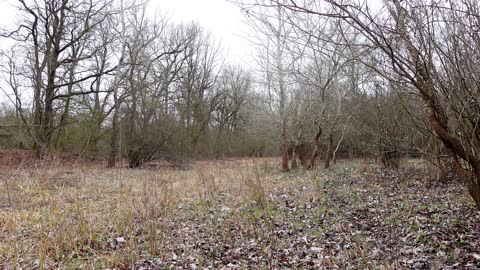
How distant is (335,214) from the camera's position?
5.06m

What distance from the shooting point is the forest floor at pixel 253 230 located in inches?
138

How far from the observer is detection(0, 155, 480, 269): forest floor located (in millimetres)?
3494

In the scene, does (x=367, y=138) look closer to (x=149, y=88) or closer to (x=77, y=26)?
(x=149, y=88)

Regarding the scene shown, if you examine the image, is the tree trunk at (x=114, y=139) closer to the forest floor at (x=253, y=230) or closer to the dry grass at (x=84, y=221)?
the dry grass at (x=84, y=221)

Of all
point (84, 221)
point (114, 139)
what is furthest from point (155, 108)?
point (84, 221)

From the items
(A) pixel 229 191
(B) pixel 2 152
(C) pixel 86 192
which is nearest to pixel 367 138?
(A) pixel 229 191

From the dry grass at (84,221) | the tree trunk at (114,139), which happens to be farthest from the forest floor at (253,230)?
the tree trunk at (114,139)

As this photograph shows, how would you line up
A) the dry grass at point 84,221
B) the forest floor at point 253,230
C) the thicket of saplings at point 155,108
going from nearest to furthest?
the forest floor at point 253,230 < the dry grass at point 84,221 < the thicket of saplings at point 155,108

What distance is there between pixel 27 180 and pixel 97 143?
8098 millimetres

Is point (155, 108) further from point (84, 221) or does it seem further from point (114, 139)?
point (84, 221)

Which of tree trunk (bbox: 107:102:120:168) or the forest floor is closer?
the forest floor

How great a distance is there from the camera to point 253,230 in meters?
4.54

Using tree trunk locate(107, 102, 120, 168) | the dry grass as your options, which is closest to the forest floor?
the dry grass

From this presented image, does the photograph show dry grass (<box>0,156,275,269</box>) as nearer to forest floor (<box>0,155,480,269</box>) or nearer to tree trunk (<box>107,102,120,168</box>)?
forest floor (<box>0,155,480,269</box>)
